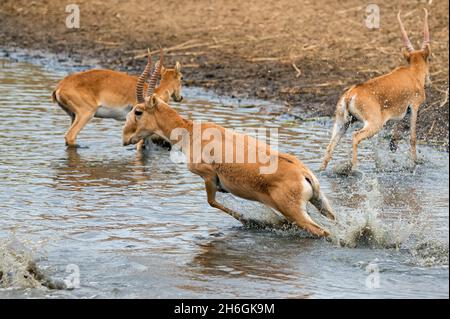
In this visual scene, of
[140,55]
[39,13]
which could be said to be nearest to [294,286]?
[140,55]

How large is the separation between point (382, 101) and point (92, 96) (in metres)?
3.83

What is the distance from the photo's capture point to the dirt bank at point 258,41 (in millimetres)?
16828

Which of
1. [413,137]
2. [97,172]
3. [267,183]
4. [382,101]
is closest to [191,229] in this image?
[267,183]

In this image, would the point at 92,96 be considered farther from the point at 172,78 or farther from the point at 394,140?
the point at 394,140

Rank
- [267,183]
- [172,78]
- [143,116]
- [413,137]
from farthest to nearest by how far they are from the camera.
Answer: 1. [172,78]
2. [413,137]
3. [143,116]
4. [267,183]

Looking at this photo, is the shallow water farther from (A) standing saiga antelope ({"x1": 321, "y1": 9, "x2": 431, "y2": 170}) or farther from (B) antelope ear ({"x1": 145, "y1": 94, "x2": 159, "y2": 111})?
(B) antelope ear ({"x1": 145, "y1": 94, "x2": 159, "y2": 111})

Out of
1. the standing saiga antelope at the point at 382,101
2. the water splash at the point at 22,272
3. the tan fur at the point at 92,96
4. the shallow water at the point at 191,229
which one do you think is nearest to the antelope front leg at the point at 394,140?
the standing saiga antelope at the point at 382,101

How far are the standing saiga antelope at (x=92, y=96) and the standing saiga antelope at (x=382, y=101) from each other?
107 inches

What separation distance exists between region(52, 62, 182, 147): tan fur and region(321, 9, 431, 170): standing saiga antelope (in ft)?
9.92

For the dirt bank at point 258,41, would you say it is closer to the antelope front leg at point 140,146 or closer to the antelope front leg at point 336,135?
the antelope front leg at point 336,135

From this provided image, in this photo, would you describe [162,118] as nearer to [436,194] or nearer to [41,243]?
[41,243]

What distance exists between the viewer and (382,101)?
1227 cm

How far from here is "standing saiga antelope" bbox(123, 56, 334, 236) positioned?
9.12 m

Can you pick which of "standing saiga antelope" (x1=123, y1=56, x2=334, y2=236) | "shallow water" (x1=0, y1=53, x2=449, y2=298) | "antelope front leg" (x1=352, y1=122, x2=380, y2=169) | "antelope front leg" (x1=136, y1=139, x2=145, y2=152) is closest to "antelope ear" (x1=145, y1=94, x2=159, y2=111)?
"standing saiga antelope" (x1=123, y1=56, x2=334, y2=236)
